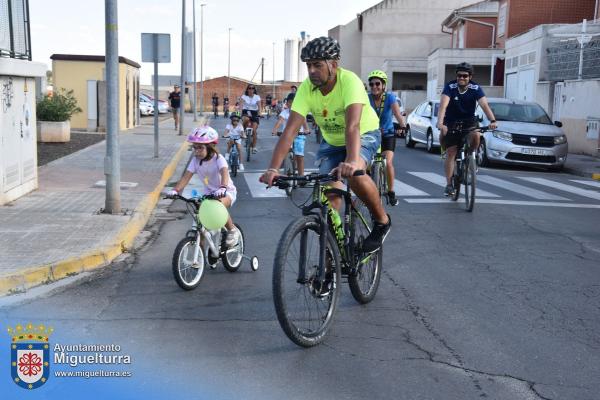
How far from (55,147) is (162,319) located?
51.5ft

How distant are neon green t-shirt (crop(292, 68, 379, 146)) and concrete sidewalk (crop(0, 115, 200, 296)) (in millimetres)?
2830

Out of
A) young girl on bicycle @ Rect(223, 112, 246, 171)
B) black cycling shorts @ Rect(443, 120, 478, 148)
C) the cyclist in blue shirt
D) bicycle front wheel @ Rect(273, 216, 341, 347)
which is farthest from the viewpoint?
young girl on bicycle @ Rect(223, 112, 246, 171)

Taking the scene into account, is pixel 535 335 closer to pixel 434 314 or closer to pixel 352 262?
pixel 434 314

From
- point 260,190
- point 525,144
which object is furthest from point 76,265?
point 525,144

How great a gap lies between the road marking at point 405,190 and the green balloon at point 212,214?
6508 millimetres

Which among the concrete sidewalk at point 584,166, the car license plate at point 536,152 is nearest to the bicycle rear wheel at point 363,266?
the concrete sidewalk at point 584,166

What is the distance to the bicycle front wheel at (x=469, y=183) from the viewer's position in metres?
10.5

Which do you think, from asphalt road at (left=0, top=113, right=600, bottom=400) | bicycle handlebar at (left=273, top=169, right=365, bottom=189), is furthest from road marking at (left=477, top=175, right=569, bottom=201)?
bicycle handlebar at (left=273, top=169, right=365, bottom=189)

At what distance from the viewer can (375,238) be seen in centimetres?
565

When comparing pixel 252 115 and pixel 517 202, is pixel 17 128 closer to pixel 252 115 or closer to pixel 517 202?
pixel 517 202

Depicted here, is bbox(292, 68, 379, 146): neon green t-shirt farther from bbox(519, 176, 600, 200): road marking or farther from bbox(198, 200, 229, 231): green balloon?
bbox(519, 176, 600, 200): road marking

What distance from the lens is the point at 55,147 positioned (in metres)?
20.0
